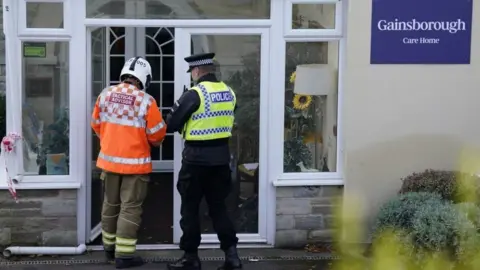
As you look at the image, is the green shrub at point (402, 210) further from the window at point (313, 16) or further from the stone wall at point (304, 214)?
the window at point (313, 16)

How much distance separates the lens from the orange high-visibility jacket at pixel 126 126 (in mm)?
6957

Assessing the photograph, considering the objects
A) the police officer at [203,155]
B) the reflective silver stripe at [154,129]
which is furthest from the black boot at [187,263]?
the reflective silver stripe at [154,129]

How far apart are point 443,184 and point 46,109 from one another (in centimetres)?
356

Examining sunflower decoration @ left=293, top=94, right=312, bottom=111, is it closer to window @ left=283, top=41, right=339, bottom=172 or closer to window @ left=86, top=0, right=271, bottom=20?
window @ left=283, top=41, right=339, bottom=172

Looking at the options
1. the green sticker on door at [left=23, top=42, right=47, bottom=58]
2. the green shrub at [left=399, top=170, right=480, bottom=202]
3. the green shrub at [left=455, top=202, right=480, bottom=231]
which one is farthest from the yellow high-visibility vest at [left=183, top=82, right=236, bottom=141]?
the green shrub at [left=455, top=202, right=480, bottom=231]

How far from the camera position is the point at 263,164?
7699 millimetres

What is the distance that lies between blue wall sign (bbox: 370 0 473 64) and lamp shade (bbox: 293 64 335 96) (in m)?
0.46

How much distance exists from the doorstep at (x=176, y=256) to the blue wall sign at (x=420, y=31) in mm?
1851

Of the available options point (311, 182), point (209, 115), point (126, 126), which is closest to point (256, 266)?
point (311, 182)

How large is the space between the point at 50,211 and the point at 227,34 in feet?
7.32

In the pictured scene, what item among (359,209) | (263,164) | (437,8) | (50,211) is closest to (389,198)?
(359,209)

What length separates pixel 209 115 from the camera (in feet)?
22.3

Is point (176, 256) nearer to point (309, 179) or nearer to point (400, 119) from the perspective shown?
point (309, 179)

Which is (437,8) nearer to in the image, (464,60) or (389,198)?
(464,60)
